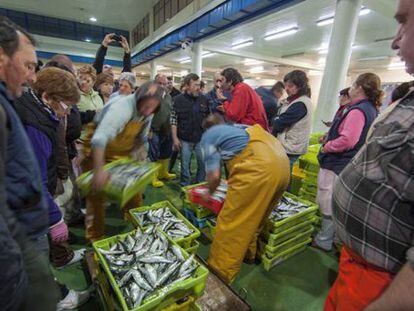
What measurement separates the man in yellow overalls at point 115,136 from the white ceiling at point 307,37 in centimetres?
500

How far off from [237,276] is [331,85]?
12.4 feet

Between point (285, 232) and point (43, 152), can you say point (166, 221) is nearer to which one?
point (285, 232)

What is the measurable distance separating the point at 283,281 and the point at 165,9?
45.4ft

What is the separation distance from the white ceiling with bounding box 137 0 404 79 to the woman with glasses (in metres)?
5.44

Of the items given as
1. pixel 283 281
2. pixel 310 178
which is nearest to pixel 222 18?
pixel 310 178

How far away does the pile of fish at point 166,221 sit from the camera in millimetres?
2447

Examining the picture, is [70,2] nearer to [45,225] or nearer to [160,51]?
[160,51]

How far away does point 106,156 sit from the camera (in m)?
2.27

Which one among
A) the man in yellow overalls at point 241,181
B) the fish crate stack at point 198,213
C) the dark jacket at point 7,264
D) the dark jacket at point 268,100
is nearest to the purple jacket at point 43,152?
the dark jacket at point 7,264

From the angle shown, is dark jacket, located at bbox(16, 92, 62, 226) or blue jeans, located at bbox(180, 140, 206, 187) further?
blue jeans, located at bbox(180, 140, 206, 187)

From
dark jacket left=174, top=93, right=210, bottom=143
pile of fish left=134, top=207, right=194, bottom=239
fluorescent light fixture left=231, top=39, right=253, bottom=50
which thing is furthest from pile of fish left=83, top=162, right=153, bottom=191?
fluorescent light fixture left=231, top=39, right=253, bottom=50

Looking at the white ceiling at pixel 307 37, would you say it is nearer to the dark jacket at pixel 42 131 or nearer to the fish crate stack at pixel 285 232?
the fish crate stack at pixel 285 232

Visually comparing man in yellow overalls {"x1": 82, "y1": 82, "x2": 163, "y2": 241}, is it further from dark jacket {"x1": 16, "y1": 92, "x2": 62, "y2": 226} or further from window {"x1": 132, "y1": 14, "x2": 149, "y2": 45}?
window {"x1": 132, "y1": 14, "x2": 149, "y2": 45}

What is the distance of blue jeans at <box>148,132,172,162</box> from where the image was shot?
16.0ft
